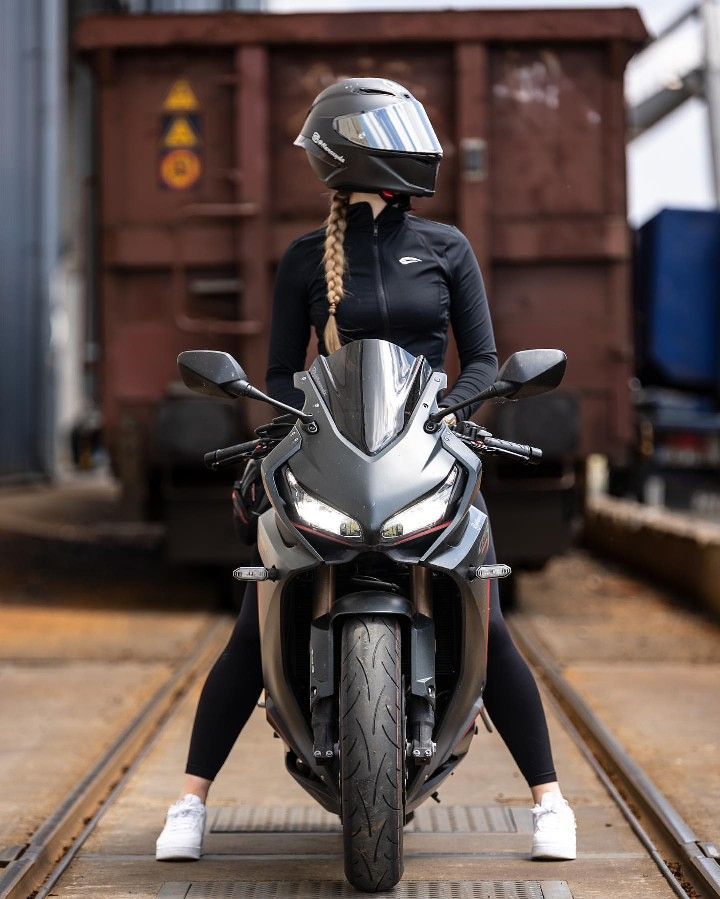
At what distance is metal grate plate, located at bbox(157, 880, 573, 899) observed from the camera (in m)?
3.74

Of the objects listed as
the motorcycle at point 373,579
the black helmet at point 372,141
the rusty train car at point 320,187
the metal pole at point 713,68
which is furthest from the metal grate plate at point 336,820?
the metal pole at point 713,68

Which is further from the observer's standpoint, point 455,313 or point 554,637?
point 554,637

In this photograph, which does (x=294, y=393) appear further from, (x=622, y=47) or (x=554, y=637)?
(x=622, y=47)

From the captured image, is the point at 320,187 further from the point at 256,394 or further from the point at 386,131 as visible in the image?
the point at 256,394

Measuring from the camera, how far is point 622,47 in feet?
29.6

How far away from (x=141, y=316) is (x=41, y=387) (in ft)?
50.4

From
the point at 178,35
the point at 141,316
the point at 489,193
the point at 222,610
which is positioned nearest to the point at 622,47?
the point at 489,193

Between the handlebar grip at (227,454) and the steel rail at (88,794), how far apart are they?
1044mm

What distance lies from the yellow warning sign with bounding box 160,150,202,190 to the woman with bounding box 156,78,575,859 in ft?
17.4

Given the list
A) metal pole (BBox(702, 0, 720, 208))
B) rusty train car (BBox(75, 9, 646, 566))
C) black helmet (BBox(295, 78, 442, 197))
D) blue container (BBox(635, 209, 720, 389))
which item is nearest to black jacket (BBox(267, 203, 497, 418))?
black helmet (BBox(295, 78, 442, 197))

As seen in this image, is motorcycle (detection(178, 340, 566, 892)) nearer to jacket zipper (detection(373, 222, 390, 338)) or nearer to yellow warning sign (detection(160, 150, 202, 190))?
jacket zipper (detection(373, 222, 390, 338))

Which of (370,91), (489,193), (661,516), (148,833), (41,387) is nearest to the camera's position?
(370,91)

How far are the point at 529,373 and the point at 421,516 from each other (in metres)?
0.41

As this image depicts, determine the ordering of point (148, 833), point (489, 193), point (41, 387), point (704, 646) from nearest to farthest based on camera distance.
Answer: point (148, 833) < point (704, 646) < point (489, 193) < point (41, 387)
